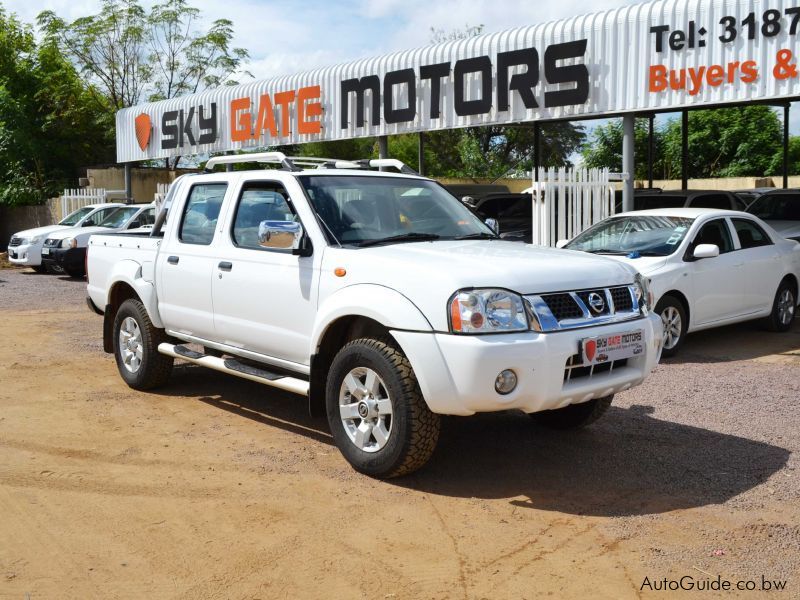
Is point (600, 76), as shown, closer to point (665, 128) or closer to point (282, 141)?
point (282, 141)

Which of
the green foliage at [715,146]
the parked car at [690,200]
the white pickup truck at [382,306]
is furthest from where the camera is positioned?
the green foliage at [715,146]

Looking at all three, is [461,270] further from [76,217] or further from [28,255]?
[76,217]

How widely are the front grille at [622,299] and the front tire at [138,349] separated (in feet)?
13.2

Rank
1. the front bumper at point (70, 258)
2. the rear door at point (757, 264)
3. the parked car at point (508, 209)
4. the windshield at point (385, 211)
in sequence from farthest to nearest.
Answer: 1. the front bumper at point (70, 258)
2. the parked car at point (508, 209)
3. the rear door at point (757, 264)
4. the windshield at point (385, 211)

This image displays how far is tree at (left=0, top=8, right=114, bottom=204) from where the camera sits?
29375 millimetres

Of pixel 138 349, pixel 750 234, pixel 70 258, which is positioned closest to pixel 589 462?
pixel 138 349

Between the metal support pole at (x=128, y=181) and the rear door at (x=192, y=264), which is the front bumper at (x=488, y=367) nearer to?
the rear door at (x=192, y=264)

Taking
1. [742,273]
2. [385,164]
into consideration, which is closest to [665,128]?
[742,273]

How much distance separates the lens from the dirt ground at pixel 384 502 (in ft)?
13.1

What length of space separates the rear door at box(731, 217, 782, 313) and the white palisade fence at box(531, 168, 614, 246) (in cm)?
288

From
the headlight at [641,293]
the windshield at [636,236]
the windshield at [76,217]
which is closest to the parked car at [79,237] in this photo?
the windshield at [76,217]

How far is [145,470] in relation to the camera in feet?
18.3

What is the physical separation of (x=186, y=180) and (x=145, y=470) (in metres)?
2.81

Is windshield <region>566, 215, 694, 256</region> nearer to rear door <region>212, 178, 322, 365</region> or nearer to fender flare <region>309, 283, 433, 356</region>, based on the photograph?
rear door <region>212, 178, 322, 365</region>
